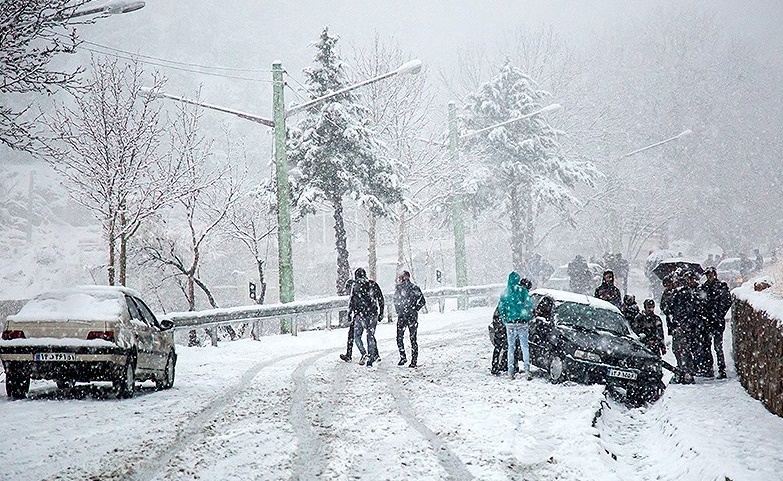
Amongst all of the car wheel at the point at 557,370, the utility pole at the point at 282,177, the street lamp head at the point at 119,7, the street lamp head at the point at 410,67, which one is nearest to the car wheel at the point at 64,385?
the street lamp head at the point at 119,7

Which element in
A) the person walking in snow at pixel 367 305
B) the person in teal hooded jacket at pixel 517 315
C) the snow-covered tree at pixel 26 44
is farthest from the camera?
the person walking in snow at pixel 367 305

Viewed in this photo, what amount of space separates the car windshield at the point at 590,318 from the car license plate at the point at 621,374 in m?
1.14

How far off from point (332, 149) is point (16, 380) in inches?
710

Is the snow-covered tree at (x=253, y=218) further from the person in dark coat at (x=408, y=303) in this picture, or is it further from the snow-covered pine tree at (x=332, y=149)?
the person in dark coat at (x=408, y=303)

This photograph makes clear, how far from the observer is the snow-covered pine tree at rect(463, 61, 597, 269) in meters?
38.9

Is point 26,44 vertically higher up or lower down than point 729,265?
higher up

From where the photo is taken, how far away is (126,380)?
10.1 meters

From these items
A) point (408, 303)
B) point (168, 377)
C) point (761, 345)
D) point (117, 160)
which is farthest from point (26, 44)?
point (761, 345)

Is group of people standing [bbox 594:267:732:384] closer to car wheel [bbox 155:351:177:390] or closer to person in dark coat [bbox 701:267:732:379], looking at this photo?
person in dark coat [bbox 701:267:732:379]

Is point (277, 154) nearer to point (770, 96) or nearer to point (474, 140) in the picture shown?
point (474, 140)

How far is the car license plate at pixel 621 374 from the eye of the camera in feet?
37.5

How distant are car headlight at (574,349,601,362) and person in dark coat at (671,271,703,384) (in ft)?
6.73

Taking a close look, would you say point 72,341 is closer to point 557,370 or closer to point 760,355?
point 557,370

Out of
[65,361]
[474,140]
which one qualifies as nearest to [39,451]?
[65,361]
